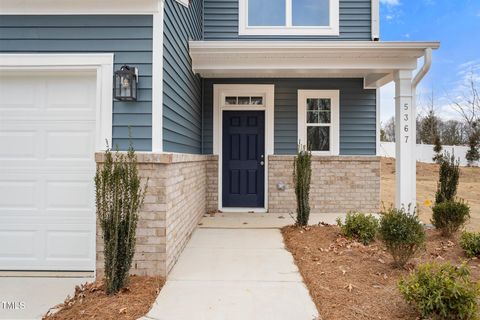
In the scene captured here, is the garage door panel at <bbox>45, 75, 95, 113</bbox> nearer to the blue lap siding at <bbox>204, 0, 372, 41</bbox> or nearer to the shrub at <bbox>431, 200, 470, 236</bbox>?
the blue lap siding at <bbox>204, 0, 372, 41</bbox>

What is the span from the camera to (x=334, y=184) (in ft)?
22.1

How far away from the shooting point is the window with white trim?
6.76m

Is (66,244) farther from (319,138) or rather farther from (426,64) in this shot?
(426,64)

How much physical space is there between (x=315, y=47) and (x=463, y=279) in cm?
375

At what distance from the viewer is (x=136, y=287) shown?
2982mm

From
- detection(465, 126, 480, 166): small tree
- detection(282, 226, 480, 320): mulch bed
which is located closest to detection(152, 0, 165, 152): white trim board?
detection(282, 226, 480, 320): mulch bed

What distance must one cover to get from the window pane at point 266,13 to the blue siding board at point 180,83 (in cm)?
118

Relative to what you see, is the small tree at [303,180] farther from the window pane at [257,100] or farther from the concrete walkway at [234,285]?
the window pane at [257,100]

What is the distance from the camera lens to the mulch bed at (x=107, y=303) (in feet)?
8.29

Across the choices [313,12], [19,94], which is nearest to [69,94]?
[19,94]

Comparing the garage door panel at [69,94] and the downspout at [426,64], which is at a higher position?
the downspout at [426,64]

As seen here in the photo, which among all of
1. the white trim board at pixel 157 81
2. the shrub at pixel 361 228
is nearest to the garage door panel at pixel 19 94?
the white trim board at pixel 157 81

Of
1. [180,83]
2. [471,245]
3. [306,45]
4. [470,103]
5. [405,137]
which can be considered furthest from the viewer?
[470,103]

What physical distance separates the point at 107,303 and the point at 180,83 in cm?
280
